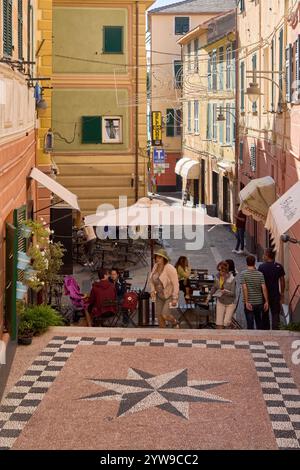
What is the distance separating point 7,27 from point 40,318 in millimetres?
4257

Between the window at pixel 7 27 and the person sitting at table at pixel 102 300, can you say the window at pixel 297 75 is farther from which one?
the window at pixel 7 27

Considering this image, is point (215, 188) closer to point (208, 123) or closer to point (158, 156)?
point (208, 123)

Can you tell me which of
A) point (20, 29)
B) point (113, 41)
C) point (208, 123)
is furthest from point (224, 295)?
point (208, 123)

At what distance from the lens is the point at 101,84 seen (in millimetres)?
26594

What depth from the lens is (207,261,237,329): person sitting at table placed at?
44.8 ft

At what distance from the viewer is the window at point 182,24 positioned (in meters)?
53.4

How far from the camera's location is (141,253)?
2320 cm

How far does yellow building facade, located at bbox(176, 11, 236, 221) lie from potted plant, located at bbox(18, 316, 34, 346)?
19788 millimetres

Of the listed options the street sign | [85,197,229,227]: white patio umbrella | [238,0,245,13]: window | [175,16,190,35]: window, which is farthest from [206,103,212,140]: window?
[85,197,229,227]: white patio umbrella

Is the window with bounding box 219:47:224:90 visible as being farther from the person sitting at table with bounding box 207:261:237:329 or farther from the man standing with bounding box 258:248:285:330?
the person sitting at table with bounding box 207:261:237:329

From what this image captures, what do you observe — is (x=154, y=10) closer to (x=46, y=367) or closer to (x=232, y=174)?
(x=232, y=174)

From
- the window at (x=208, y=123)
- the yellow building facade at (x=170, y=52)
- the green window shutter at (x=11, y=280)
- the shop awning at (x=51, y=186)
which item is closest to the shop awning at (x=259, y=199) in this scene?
the shop awning at (x=51, y=186)
